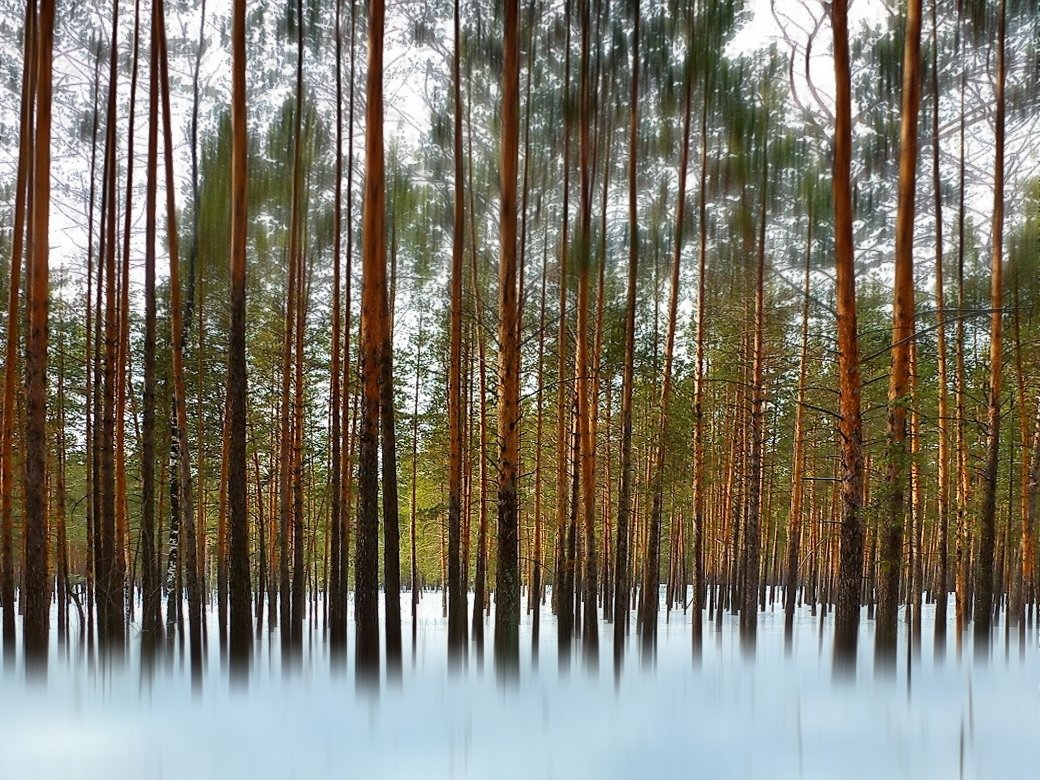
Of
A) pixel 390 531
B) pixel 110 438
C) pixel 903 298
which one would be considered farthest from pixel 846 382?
pixel 110 438

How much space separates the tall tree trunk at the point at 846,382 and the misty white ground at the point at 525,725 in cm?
65

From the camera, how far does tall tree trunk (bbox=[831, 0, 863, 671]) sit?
8539 millimetres

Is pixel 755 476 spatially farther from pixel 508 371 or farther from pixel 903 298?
pixel 508 371

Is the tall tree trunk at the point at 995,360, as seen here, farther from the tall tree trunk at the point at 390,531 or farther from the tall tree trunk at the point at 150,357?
the tall tree trunk at the point at 150,357

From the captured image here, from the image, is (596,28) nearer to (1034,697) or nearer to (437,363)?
(1034,697)

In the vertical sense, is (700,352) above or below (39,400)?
above

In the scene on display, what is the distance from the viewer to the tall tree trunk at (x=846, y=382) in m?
8.54

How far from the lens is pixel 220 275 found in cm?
1614

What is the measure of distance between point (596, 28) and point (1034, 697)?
976 centimetres

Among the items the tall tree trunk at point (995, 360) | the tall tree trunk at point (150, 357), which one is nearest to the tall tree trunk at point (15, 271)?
the tall tree trunk at point (150, 357)

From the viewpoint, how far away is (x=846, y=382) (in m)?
8.60

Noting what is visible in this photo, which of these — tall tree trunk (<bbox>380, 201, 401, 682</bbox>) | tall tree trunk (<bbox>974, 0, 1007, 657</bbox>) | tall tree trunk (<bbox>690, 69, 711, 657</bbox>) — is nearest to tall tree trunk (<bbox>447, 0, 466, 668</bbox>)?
tall tree trunk (<bbox>380, 201, 401, 682</bbox>)

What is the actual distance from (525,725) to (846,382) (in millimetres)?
4551

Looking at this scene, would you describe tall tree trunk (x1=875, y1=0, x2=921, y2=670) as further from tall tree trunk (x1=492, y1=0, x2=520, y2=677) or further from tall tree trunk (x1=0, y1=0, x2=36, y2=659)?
tall tree trunk (x1=0, y1=0, x2=36, y2=659)
